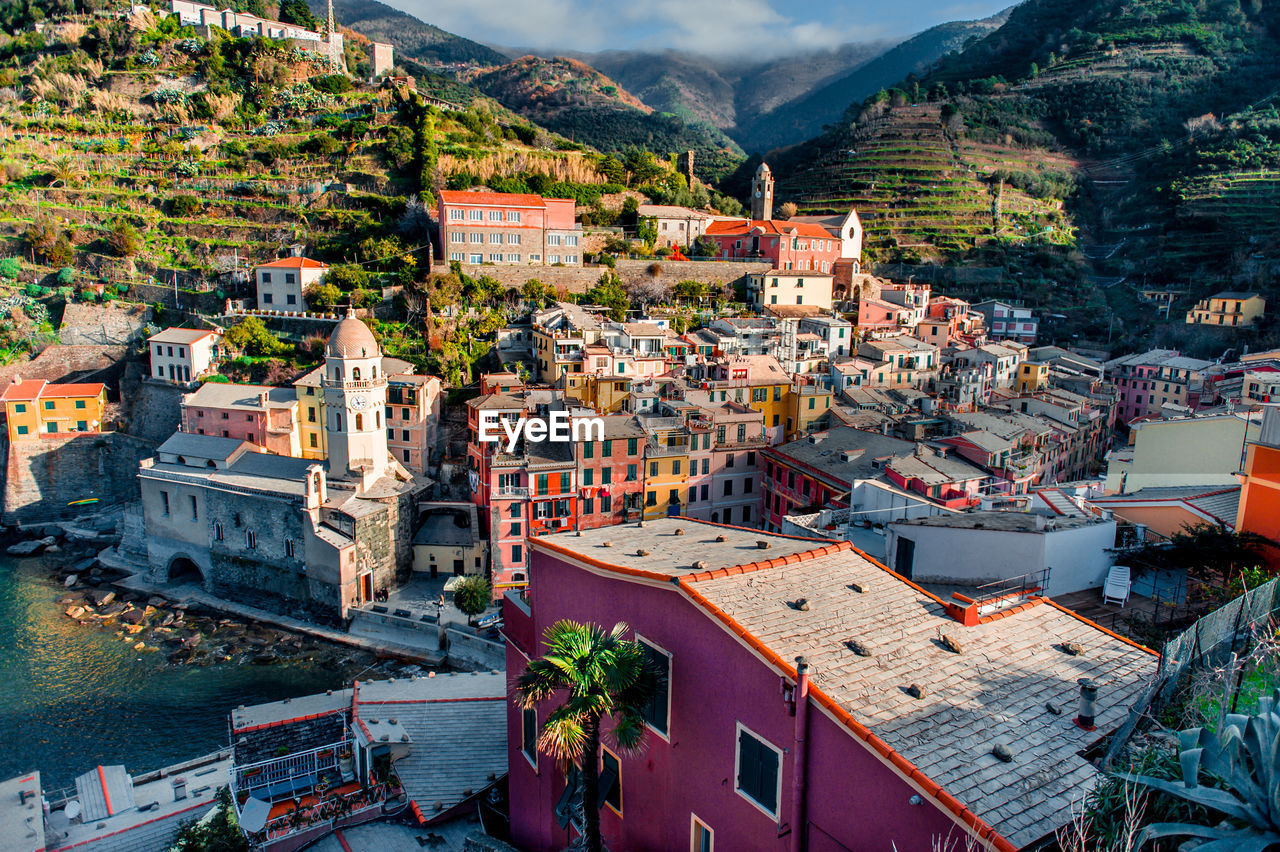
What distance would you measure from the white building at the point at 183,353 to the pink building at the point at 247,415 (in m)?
3.45

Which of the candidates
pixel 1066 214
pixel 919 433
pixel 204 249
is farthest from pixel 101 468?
pixel 1066 214

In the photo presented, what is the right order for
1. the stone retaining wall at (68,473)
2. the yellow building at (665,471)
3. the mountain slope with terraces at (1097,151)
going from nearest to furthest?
the yellow building at (665,471)
the stone retaining wall at (68,473)
the mountain slope with terraces at (1097,151)

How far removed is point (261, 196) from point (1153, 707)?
181ft

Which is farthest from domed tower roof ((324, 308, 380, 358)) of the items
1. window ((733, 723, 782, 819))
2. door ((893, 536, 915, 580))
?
window ((733, 723, 782, 819))

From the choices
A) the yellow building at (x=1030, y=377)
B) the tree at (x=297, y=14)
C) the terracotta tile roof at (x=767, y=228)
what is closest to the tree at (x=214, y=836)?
the yellow building at (x=1030, y=377)

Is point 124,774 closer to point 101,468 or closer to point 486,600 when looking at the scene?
point 486,600

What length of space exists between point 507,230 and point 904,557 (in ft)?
118

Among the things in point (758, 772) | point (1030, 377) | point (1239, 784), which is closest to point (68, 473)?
point (758, 772)

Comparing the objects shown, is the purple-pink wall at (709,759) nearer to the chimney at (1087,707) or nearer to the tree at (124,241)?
the chimney at (1087,707)

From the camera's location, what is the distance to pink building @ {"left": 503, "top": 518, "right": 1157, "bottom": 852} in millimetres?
6715

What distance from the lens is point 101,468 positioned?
37156mm

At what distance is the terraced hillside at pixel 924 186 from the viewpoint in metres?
66.1

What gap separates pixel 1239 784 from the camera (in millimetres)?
4418

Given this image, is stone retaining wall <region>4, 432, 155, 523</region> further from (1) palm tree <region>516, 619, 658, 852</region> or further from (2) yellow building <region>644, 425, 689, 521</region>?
(1) palm tree <region>516, 619, 658, 852</region>
